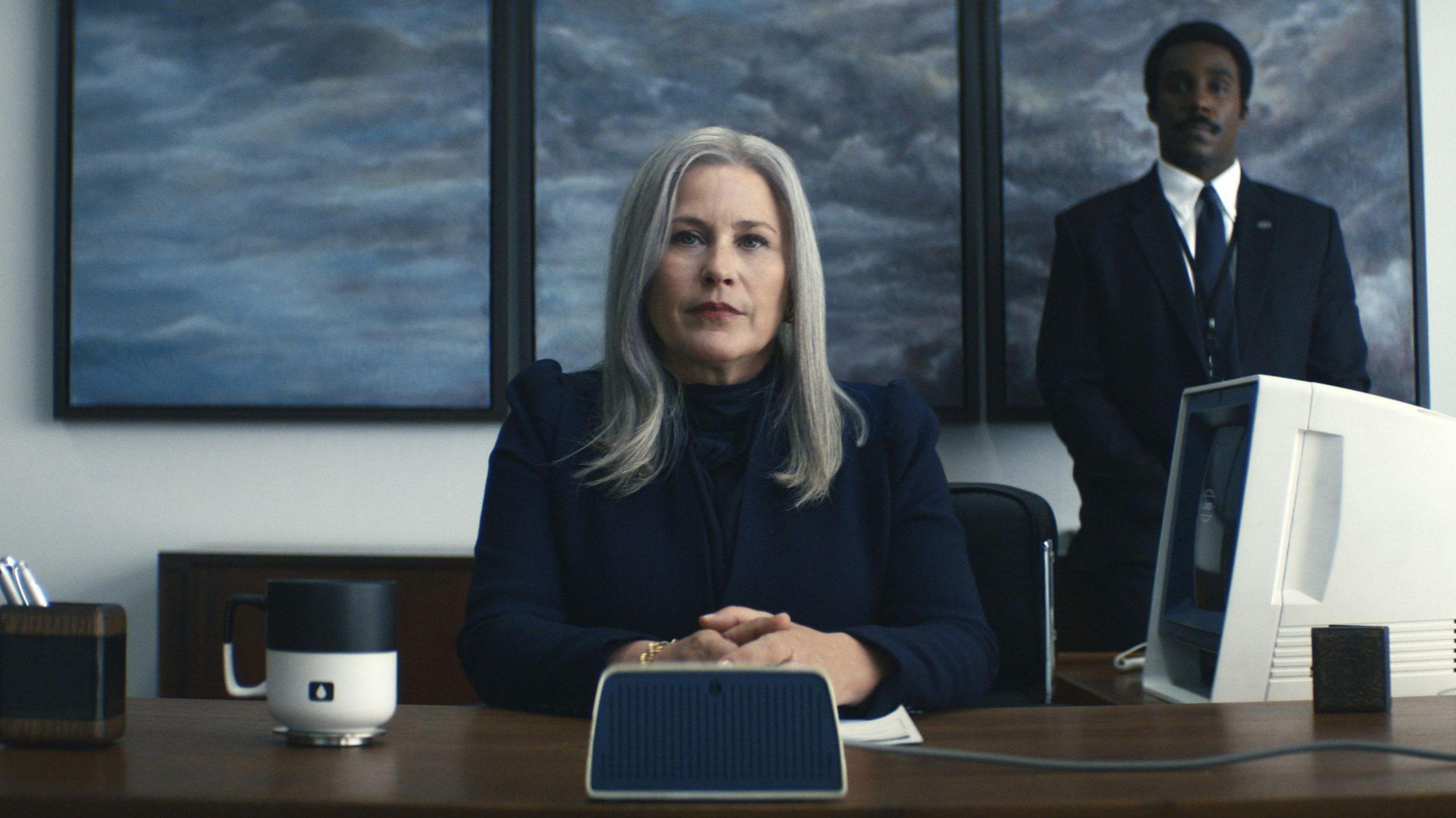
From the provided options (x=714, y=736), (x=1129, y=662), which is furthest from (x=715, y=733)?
(x=1129, y=662)

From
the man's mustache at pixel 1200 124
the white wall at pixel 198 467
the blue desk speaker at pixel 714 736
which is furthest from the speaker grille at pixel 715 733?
the man's mustache at pixel 1200 124

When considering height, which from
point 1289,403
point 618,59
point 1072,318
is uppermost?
point 618,59

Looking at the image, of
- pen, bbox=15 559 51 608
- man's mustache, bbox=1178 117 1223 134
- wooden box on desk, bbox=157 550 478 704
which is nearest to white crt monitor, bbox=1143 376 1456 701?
pen, bbox=15 559 51 608

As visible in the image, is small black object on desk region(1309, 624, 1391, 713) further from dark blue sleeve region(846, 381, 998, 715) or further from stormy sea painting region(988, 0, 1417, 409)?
stormy sea painting region(988, 0, 1417, 409)

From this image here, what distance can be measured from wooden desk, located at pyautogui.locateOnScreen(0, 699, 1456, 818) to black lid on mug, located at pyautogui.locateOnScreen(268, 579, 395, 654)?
0.25 ft

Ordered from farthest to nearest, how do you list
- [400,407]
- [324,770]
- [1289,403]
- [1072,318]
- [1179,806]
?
[400,407] → [1072,318] → [1289,403] → [324,770] → [1179,806]

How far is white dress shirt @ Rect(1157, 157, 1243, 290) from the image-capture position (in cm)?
257

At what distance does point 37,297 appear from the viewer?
2.80 meters

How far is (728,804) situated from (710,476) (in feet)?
2.51

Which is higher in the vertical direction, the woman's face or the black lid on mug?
the woman's face

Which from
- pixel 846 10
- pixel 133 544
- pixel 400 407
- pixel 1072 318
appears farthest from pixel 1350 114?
pixel 133 544

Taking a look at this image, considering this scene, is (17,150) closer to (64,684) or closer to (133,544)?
(133,544)

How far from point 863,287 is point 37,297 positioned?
190 cm

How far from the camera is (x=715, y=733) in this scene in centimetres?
74
